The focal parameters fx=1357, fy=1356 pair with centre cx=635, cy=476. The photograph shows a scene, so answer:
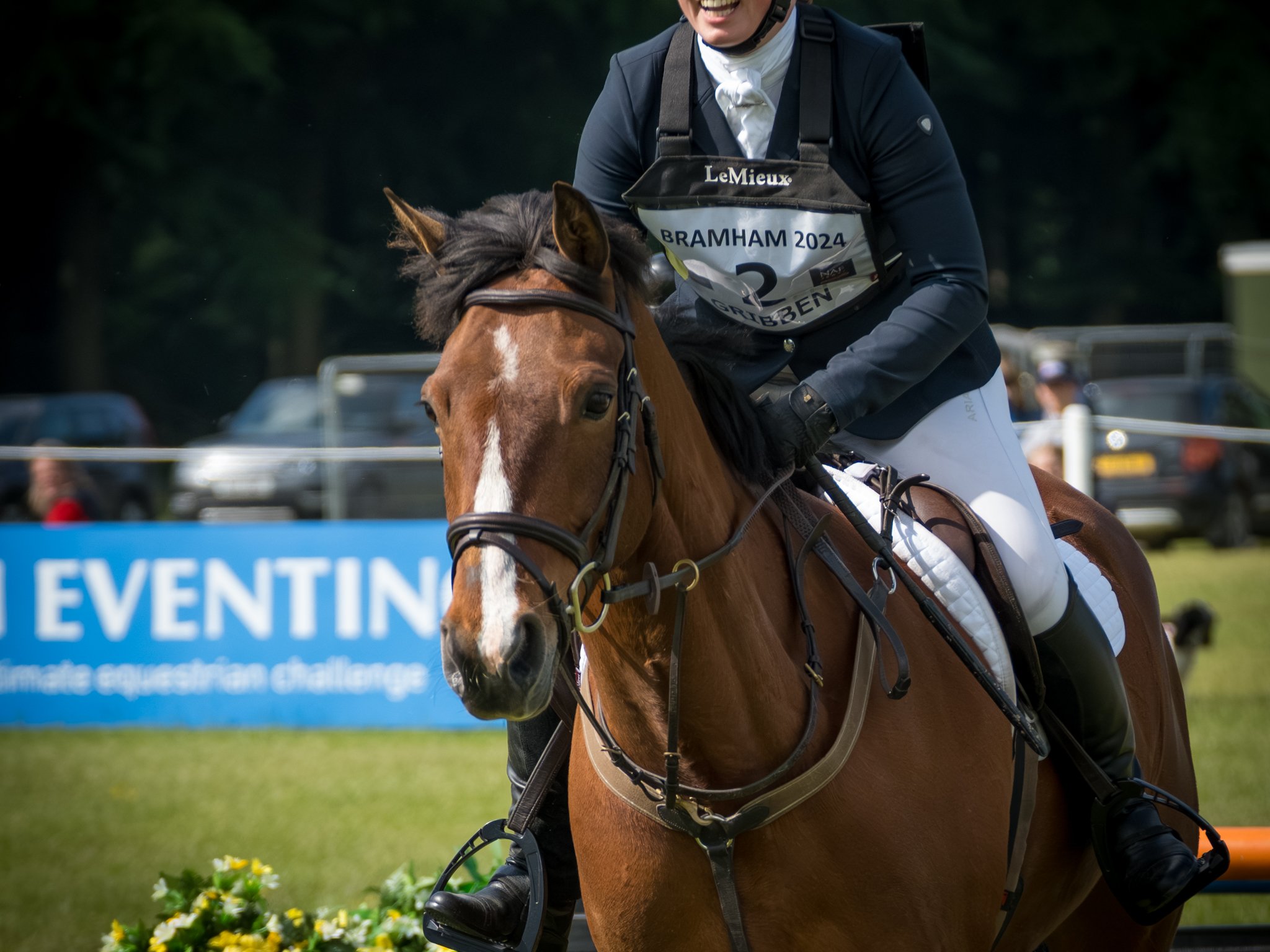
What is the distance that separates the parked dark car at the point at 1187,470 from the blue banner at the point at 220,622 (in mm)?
8783

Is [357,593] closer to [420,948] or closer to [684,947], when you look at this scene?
[420,948]

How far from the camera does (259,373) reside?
2133 centimetres

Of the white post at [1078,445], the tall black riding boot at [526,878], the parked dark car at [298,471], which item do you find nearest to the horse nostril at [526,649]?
the tall black riding boot at [526,878]

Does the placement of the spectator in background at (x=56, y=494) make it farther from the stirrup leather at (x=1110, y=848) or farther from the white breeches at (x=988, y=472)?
the stirrup leather at (x=1110, y=848)

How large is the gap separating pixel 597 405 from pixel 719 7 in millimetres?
1050

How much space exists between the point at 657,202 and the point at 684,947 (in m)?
1.41

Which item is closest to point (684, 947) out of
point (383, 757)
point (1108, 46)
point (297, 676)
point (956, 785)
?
point (956, 785)

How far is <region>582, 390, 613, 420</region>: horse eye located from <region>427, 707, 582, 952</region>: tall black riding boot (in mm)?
999

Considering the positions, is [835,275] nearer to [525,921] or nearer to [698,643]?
[698,643]

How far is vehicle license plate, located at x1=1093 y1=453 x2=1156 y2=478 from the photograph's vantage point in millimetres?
15242

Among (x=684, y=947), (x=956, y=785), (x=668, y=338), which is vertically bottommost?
(x=684, y=947)

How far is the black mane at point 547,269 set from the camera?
2127mm

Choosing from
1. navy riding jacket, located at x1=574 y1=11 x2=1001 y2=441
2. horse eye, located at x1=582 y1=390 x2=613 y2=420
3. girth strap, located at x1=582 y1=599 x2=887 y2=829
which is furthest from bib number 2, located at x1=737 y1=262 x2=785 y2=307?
horse eye, located at x1=582 y1=390 x2=613 y2=420

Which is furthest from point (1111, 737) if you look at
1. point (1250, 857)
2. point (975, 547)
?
point (1250, 857)
